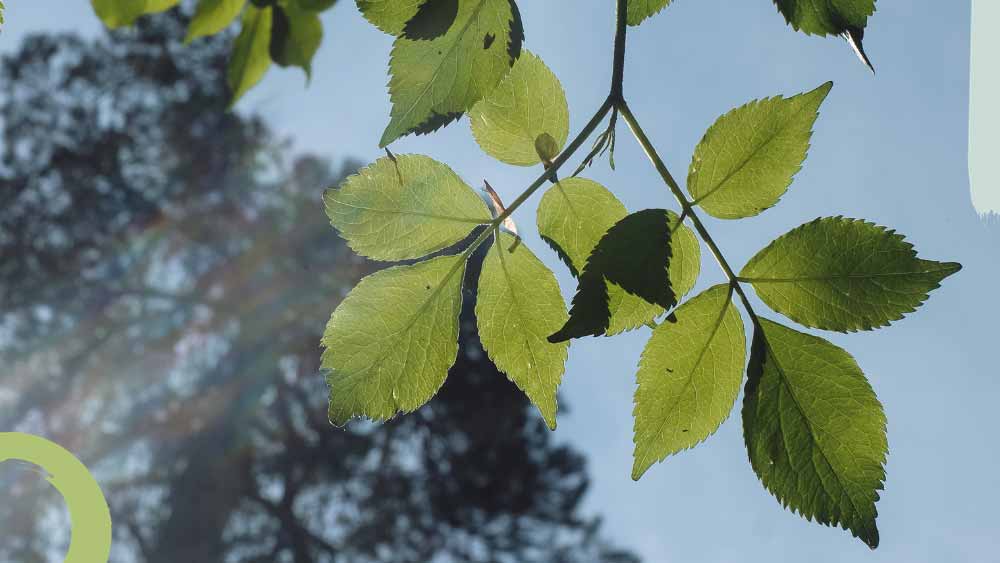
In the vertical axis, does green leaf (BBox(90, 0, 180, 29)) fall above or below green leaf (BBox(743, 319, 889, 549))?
below

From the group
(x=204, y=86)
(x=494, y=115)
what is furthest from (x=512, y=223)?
(x=204, y=86)

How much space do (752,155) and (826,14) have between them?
40 mm

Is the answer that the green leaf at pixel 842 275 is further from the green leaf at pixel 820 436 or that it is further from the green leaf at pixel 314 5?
the green leaf at pixel 314 5

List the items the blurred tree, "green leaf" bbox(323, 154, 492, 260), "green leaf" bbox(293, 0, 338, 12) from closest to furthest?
"green leaf" bbox(293, 0, 338, 12), "green leaf" bbox(323, 154, 492, 260), the blurred tree

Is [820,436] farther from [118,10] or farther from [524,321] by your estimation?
[118,10]

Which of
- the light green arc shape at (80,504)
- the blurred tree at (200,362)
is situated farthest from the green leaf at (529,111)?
the blurred tree at (200,362)

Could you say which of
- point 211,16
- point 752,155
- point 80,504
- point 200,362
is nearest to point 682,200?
point 752,155

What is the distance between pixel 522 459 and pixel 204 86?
128 inches

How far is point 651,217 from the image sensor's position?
0.64 ft

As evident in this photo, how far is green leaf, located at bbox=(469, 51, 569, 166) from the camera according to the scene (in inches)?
8.7

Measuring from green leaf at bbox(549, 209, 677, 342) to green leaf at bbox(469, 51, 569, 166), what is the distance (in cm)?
4

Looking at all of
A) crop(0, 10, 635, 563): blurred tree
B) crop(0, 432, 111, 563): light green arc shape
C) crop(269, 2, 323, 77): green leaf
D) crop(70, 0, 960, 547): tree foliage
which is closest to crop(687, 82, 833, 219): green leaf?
crop(70, 0, 960, 547): tree foliage

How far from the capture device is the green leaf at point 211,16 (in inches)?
5.4

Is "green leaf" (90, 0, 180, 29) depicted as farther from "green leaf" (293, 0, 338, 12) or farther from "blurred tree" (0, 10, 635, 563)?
"blurred tree" (0, 10, 635, 563)
